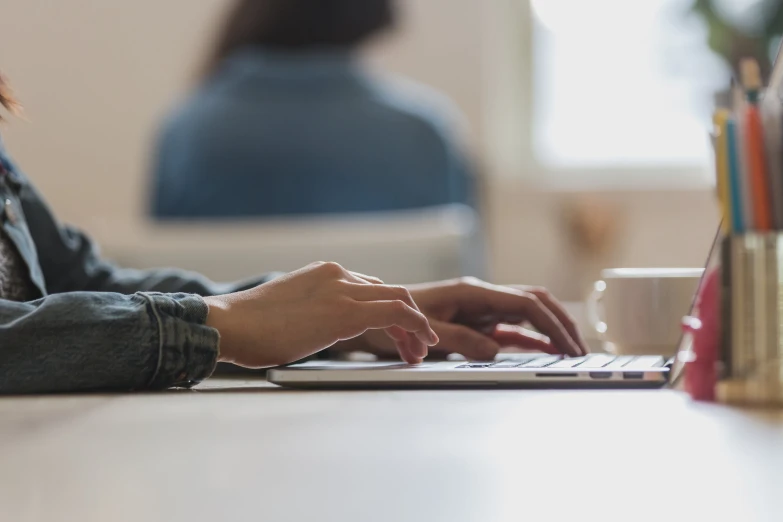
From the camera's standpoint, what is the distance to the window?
350cm

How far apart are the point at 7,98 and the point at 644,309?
0.59 m

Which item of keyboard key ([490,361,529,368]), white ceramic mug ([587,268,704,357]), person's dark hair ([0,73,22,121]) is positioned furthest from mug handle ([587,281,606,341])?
person's dark hair ([0,73,22,121])

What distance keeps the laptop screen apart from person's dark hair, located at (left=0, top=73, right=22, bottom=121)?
59cm

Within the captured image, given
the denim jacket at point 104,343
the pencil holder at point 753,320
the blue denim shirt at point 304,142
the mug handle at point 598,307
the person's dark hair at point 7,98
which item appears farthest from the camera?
the blue denim shirt at point 304,142

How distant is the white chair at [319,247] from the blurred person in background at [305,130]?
7 centimetres

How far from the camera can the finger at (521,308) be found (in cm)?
96

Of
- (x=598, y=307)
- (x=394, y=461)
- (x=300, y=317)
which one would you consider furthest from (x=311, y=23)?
(x=394, y=461)

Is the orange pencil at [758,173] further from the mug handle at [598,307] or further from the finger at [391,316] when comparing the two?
the mug handle at [598,307]

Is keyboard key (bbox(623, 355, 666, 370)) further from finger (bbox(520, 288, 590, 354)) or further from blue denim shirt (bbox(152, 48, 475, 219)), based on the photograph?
blue denim shirt (bbox(152, 48, 475, 219))

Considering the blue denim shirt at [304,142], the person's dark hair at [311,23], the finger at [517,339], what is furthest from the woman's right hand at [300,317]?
the person's dark hair at [311,23]

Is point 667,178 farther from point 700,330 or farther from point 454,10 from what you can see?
point 700,330

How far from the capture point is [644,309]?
1.00m

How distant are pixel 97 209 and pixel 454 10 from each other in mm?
1314

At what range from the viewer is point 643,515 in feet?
1.11
